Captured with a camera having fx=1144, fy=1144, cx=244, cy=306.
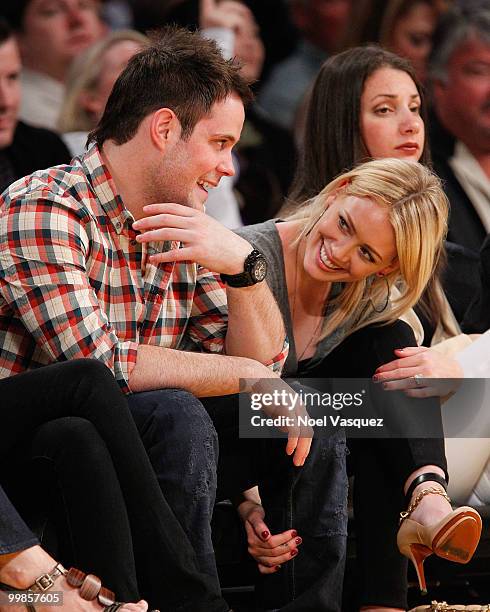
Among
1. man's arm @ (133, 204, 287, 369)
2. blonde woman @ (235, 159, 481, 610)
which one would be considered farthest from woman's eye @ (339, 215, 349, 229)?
man's arm @ (133, 204, 287, 369)

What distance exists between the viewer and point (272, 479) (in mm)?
A: 2117

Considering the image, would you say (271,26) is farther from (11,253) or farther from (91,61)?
(11,253)

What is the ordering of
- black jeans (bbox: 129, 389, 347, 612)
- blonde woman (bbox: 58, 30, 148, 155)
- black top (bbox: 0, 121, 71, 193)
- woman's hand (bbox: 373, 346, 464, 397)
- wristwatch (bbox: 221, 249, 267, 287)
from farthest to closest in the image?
blonde woman (bbox: 58, 30, 148, 155) → black top (bbox: 0, 121, 71, 193) → woman's hand (bbox: 373, 346, 464, 397) → wristwatch (bbox: 221, 249, 267, 287) → black jeans (bbox: 129, 389, 347, 612)

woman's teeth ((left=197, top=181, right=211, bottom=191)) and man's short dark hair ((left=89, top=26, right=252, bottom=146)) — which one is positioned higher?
man's short dark hair ((left=89, top=26, right=252, bottom=146))

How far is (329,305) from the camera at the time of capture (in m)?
2.45

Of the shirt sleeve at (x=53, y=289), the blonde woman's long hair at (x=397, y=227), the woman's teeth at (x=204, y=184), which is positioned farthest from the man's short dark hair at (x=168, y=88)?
the blonde woman's long hair at (x=397, y=227)

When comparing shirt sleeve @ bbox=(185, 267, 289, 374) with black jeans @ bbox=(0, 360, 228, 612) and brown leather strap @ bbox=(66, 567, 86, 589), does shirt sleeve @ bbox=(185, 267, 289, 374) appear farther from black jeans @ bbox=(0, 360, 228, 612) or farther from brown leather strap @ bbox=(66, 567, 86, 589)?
brown leather strap @ bbox=(66, 567, 86, 589)

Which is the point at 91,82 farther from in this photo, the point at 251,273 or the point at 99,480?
the point at 99,480

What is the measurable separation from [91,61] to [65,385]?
70.3 inches

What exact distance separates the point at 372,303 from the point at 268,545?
60 centimetres

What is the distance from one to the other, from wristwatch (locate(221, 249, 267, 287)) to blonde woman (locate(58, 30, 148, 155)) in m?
1.27

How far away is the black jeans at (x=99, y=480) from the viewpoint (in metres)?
1.78

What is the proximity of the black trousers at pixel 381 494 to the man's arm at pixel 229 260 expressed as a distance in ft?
0.76

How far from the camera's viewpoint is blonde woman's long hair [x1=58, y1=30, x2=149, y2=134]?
332 centimetres
